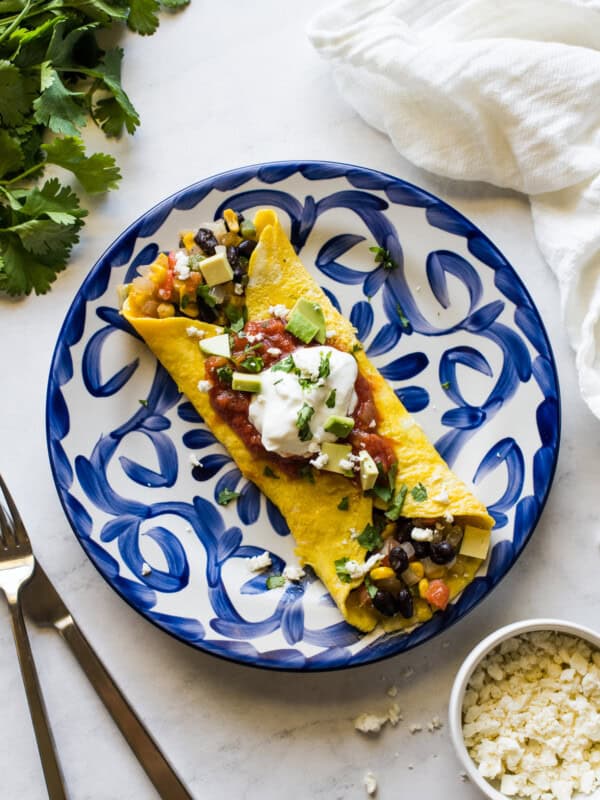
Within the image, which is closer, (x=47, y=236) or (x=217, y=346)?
(x=217, y=346)

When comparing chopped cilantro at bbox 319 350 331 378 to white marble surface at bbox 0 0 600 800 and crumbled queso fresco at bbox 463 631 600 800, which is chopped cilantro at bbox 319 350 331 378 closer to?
white marble surface at bbox 0 0 600 800

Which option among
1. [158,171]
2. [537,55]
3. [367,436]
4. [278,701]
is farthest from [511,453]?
[158,171]

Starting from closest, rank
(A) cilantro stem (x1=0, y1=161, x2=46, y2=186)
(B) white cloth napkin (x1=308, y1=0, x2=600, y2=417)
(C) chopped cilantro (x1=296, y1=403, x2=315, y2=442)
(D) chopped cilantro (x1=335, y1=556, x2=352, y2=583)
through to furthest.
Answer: (C) chopped cilantro (x1=296, y1=403, x2=315, y2=442)
(D) chopped cilantro (x1=335, y1=556, x2=352, y2=583)
(B) white cloth napkin (x1=308, y1=0, x2=600, y2=417)
(A) cilantro stem (x1=0, y1=161, x2=46, y2=186)

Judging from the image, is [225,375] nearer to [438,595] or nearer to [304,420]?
[304,420]

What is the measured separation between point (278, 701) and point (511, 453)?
1.60 meters

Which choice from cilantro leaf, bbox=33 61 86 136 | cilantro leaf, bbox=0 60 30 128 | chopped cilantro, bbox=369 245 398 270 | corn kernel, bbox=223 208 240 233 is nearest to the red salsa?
corn kernel, bbox=223 208 240 233

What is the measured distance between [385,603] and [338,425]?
0.79 metres

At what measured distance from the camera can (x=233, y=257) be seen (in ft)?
13.6

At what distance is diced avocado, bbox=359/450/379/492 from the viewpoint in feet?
12.8

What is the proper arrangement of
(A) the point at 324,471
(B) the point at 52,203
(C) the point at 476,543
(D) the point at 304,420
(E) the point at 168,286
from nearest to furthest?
(D) the point at 304,420
(C) the point at 476,543
(A) the point at 324,471
(E) the point at 168,286
(B) the point at 52,203

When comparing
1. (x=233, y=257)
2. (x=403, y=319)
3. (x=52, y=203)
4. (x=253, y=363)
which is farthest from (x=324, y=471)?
(x=52, y=203)

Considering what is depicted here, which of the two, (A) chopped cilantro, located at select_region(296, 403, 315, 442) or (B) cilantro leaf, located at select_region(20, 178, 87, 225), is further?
(B) cilantro leaf, located at select_region(20, 178, 87, 225)

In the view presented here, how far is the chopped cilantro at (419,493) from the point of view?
3973 millimetres

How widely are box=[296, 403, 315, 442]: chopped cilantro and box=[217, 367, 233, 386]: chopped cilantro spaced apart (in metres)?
0.42
